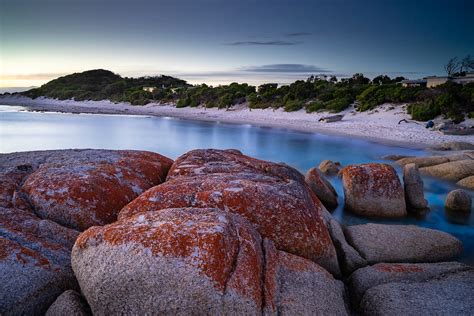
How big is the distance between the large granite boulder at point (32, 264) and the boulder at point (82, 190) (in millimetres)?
370

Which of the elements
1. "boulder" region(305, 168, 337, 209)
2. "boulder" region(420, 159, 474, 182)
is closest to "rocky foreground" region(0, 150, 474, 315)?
"boulder" region(305, 168, 337, 209)

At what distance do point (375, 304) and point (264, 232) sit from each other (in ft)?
4.18

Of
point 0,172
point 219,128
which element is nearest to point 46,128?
point 219,128

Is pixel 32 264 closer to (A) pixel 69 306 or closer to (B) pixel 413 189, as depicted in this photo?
(A) pixel 69 306

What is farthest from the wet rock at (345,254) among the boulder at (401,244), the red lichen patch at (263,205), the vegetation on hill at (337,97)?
→ the vegetation on hill at (337,97)

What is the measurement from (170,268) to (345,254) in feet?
8.69

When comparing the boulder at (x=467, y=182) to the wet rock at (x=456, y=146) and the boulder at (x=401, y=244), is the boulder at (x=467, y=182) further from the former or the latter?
the wet rock at (x=456, y=146)

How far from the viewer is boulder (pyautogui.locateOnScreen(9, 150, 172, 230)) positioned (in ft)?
14.9

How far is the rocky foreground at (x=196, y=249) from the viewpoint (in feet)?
9.52

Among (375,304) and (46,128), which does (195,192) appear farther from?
(46,128)

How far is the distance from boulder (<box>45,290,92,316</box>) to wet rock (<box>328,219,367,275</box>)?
2988mm

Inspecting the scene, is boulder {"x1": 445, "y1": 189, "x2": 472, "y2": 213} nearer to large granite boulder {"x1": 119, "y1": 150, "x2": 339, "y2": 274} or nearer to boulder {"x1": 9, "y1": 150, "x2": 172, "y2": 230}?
large granite boulder {"x1": 119, "y1": 150, "x2": 339, "y2": 274}

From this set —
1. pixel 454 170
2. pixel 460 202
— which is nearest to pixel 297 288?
pixel 460 202

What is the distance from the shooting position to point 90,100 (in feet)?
184
